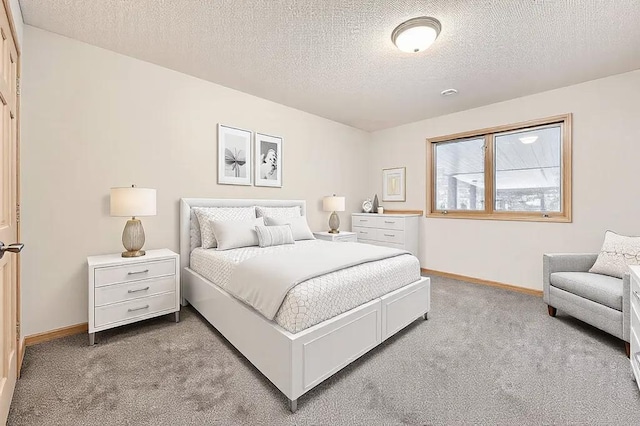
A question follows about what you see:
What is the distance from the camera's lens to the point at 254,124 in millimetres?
3641

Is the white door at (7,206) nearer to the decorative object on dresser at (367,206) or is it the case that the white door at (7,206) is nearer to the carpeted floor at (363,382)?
the carpeted floor at (363,382)

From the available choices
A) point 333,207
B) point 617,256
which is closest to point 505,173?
point 617,256

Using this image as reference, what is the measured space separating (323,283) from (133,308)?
1687 mm

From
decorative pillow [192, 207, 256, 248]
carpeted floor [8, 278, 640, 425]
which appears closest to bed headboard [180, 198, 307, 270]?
decorative pillow [192, 207, 256, 248]

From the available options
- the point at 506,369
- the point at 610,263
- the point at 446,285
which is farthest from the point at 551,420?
the point at 446,285

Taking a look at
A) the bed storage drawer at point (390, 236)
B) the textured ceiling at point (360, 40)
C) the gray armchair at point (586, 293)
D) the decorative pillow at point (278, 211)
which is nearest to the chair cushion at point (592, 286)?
the gray armchair at point (586, 293)

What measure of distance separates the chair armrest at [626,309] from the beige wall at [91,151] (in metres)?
3.66

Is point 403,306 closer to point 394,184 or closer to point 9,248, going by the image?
point 9,248

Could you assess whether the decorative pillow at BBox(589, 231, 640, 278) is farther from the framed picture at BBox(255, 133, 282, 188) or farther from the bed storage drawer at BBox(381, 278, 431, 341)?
the framed picture at BBox(255, 133, 282, 188)

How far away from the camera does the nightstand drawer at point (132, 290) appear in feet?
7.27

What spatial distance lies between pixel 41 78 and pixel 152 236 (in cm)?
152

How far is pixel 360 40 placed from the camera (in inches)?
92.0

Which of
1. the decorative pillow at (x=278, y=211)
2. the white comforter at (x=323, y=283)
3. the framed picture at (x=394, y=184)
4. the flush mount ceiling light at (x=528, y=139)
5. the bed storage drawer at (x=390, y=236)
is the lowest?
the white comforter at (x=323, y=283)

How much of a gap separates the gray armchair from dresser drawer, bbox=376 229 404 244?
1.79 meters
